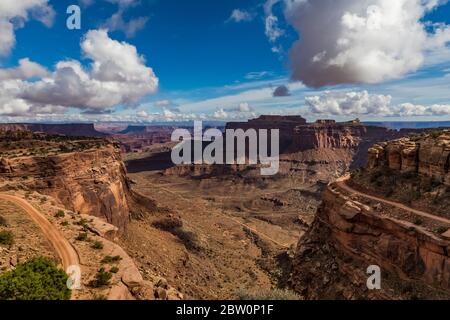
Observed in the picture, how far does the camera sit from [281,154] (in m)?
179

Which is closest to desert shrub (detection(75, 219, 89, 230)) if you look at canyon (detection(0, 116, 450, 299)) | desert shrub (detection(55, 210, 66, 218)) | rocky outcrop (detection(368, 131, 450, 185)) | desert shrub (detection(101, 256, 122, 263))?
canyon (detection(0, 116, 450, 299))

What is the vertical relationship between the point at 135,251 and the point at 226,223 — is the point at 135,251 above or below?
above

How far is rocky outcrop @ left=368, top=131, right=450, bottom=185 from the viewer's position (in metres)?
30.5

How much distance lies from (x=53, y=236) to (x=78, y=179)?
18.2m

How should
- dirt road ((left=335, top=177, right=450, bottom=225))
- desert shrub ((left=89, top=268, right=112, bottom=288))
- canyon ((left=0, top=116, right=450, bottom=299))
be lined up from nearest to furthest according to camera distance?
1. desert shrub ((left=89, top=268, right=112, bottom=288))
2. canyon ((left=0, top=116, right=450, bottom=299))
3. dirt road ((left=335, top=177, right=450, bottom=225))

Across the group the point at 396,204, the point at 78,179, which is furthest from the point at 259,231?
the point at 396,204

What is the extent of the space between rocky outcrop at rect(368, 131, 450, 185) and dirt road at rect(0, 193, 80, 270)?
1228 inches

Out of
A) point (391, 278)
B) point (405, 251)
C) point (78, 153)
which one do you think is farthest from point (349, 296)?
point (78, 153)

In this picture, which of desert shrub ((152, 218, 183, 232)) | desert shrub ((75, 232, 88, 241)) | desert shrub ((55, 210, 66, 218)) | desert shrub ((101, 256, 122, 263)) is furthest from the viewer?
desert shrub ((152, 218, 183, 232))

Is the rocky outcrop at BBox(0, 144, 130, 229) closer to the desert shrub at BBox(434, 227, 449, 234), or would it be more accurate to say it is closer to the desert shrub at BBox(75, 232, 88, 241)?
the desert shrub at BBox(75, 232, 88, 241)

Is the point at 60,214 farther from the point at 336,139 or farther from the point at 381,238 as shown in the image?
the point at 336,139

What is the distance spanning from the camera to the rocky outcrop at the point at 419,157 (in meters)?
30.5

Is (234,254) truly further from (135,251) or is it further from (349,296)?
(349,296)

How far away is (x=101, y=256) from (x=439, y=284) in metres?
23.3
